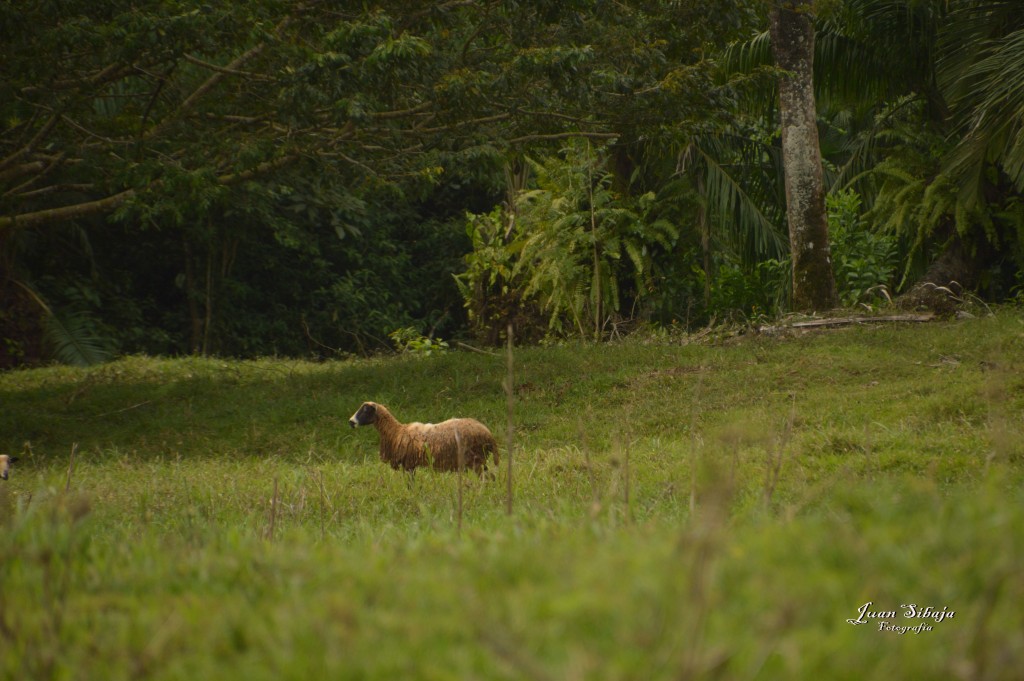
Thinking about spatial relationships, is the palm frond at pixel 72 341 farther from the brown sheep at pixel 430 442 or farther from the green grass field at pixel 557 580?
the green grass field at pixel 557 580

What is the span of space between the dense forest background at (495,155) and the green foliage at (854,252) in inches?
1.7

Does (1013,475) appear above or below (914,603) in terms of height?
below

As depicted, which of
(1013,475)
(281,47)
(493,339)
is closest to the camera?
(1013,475)

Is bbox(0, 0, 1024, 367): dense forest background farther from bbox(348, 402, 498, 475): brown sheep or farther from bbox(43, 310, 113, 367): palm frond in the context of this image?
bbox(348, 402, 498, 475): brown sheep

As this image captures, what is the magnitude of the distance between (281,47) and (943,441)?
7.32 meters

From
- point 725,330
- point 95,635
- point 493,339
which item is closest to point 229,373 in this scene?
point 493,339

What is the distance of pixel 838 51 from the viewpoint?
16.4m

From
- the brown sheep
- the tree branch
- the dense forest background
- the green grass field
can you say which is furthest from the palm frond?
the green grass field

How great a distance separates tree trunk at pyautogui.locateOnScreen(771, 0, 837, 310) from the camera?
14.3 m

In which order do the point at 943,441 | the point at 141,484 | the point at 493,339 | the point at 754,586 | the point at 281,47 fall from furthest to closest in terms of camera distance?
the point at 493,339, the point at 281,47, the point at 141,484, the point at 943,441, the point at 754,586

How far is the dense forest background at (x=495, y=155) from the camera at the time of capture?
11109 mm

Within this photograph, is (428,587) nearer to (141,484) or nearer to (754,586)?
(754,586)

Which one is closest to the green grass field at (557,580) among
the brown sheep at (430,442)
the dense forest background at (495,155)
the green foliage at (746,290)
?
Result: the brown sheep at (430,442)

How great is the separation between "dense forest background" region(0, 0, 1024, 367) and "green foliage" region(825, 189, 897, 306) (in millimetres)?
44
